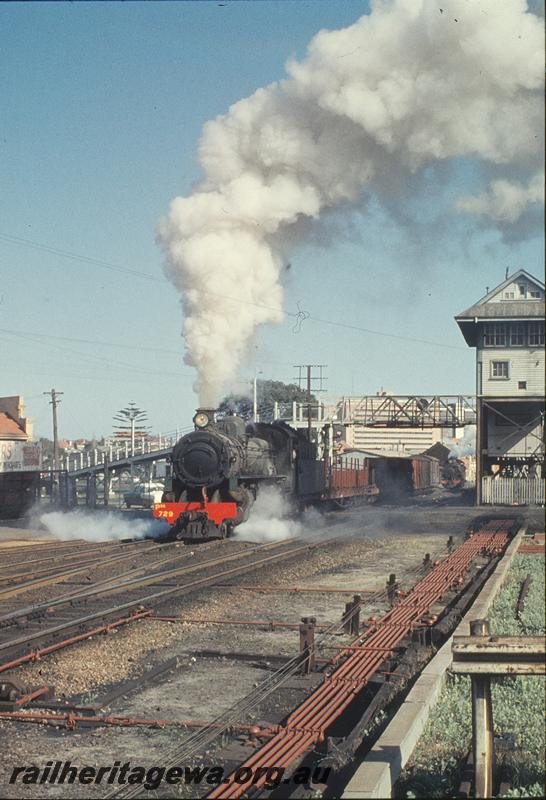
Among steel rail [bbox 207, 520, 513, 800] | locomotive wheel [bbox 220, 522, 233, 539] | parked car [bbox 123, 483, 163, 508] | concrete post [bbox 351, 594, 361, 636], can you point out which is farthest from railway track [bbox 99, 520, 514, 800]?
parked car [bbox 123, 483, 163, 508]

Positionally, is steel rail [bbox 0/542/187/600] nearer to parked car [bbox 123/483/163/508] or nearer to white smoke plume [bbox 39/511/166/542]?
white smoke plume [bbox 39/511/166/542]

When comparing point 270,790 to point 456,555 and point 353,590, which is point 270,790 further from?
point 456,555

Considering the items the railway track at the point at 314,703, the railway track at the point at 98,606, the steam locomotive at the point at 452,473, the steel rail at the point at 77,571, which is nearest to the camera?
the railway track at the point at 314,703

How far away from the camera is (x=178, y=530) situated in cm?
2373

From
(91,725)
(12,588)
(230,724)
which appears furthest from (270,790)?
(12,588)

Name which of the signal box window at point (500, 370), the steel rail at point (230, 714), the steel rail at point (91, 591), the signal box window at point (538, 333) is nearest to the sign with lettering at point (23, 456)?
the signal box window at point (500, 370)

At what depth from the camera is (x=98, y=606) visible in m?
13.0

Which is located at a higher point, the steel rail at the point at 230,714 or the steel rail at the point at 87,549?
the steel rail at the point at 230,714

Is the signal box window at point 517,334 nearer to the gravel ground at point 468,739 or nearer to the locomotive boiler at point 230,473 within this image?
the locomotive boiler at point 230,473

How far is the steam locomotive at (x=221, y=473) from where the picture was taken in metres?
23.3

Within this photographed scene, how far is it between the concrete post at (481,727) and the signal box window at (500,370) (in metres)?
31.1

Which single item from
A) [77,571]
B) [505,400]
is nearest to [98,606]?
[77,571]

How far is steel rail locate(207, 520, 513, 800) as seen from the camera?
19.6ft

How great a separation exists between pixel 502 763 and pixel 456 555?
12.4 meters
